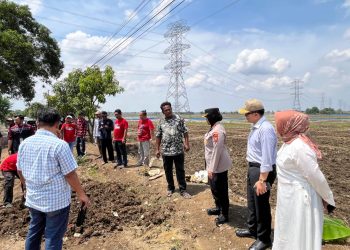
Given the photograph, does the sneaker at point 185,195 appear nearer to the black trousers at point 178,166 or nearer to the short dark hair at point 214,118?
the black trousers at point 178,166

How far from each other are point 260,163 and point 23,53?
19340mm

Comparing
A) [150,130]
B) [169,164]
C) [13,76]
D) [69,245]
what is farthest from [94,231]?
[13,76]

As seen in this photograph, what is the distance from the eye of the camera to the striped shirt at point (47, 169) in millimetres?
3748

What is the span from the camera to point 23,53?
814 inches

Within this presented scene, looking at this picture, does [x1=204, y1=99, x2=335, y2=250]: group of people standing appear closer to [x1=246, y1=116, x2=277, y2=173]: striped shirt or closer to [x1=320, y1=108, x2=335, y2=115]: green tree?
[x1=246, y1=116, x2=277, y2=173]: striped shirt

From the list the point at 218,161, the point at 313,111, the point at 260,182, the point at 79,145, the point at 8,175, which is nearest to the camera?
the point at 260,182

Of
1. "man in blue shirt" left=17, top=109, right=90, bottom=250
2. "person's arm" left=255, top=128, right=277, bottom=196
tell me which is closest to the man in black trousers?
"man in blue shirt" left=17, top=109, right=90, bottom=250

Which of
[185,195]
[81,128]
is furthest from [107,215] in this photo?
[81,128]

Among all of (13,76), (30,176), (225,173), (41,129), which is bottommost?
(225,173)

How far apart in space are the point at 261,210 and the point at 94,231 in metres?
3.01

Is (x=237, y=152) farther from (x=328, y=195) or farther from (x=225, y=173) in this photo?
(x=328, y=195)

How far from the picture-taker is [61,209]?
152 inches

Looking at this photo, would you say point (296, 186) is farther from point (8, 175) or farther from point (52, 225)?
point (8, 175)

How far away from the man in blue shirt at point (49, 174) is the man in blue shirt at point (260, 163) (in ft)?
7.52
